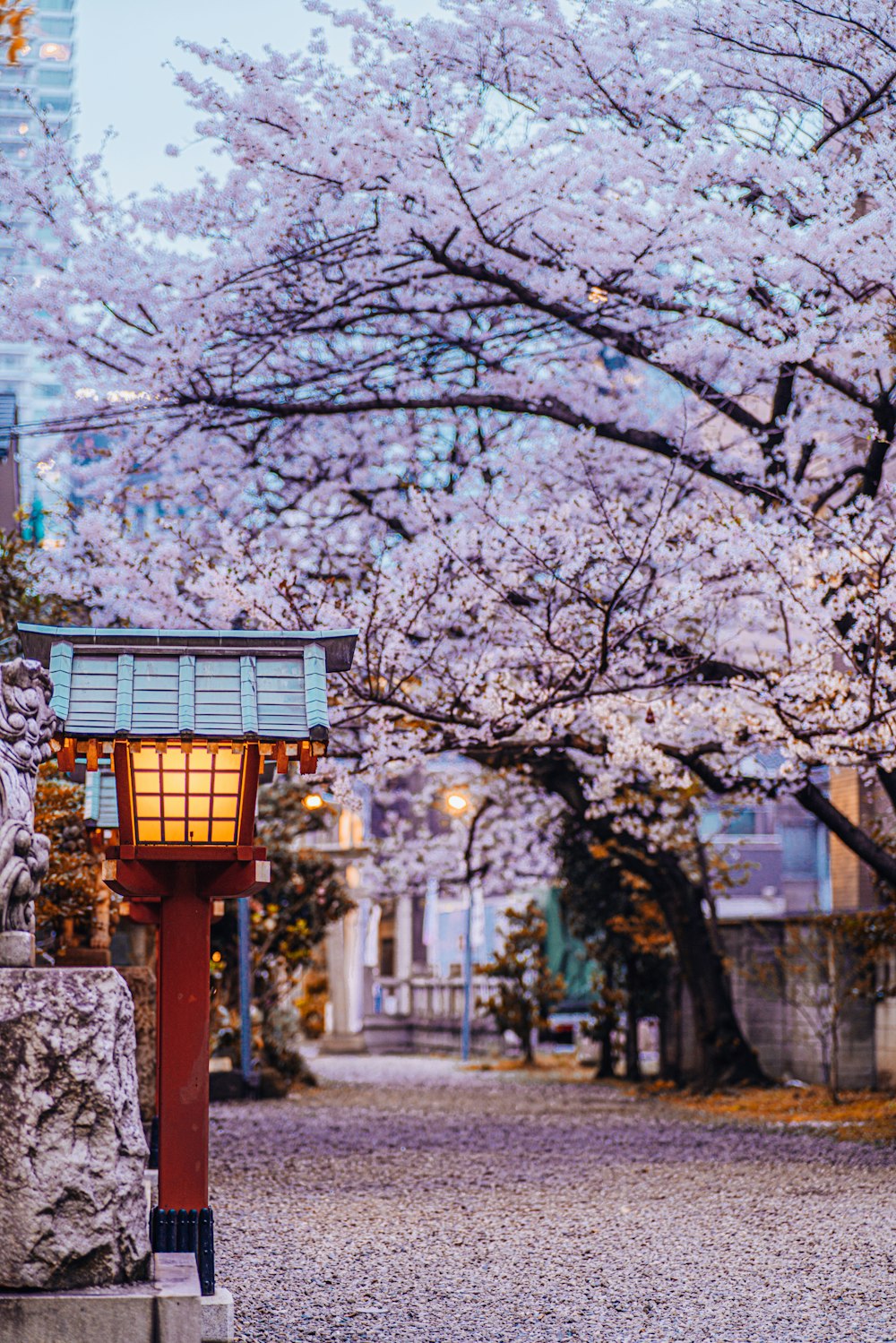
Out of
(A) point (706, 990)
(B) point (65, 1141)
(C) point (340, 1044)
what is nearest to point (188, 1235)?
(B) point (65, 1141)

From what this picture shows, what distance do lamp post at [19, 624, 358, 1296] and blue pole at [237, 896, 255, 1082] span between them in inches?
381

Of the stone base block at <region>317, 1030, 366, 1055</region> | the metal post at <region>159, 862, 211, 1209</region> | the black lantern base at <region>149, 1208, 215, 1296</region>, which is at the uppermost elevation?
the metal post at <region>159, 862, 211, 1209</region>

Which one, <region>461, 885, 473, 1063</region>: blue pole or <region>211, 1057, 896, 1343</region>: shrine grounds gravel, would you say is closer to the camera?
<region>211, 1057, 896, 1343</region>: shrine grounds gravel

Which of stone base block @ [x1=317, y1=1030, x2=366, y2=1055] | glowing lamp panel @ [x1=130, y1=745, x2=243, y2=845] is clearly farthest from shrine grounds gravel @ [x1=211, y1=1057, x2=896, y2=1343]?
stone base block @ [x1=317, y1=1030, x2=366, y2=1055]

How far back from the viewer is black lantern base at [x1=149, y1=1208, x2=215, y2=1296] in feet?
17.1

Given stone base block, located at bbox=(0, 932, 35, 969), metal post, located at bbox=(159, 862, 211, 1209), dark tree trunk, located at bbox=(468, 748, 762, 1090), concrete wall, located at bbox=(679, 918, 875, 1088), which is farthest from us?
dark tree trunk, located at bbox=(468, 748, 762, 1090)

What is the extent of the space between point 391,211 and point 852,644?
13.4ft

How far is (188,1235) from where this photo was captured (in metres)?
5.31

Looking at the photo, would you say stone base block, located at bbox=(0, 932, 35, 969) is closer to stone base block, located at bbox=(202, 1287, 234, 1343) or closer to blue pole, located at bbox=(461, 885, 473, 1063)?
stone base block, located at bbox=(202, 1287, 234, 1343)

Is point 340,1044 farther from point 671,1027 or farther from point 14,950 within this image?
point 14,950

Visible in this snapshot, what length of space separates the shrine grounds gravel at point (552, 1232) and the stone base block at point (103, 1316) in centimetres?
144

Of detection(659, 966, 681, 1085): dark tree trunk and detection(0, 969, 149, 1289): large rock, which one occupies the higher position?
detection(0, 969, 149, 1289): large rock

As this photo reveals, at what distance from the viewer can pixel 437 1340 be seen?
5516 mm

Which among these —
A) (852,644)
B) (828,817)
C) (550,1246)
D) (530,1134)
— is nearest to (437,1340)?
(550,1246)
